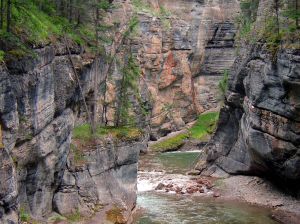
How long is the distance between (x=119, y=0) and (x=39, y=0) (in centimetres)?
4431

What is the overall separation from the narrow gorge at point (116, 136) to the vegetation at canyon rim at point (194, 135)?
1146 millimetres

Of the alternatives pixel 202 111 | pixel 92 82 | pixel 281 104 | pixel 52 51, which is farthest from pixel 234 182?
pixel 202 111

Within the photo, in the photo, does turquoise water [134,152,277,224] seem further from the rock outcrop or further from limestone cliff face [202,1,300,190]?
limestone cliff face [202,1,300,190]

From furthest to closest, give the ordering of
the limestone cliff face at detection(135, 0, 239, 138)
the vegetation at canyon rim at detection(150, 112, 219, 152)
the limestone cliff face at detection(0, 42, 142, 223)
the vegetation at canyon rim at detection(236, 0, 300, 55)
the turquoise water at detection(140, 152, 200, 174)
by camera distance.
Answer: the limestone cliff face at detection(135, 0, 239, 138) < the vegetation at canyon rim at detection(150, 112, 219, 152) < the turquoise water at detection(140, 152, 200, 174) < the vegetation at canyon rim at detection(236, 0, 300, 55) < the limestone cliff face at detection(0, 42, 142, 223)

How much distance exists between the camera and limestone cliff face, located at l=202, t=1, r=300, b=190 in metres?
41.4

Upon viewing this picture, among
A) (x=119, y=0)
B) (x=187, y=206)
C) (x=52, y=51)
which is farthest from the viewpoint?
(x=119, y=0)

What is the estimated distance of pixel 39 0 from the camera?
3638 centimetres

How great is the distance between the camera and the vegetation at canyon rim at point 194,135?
74.2 meters

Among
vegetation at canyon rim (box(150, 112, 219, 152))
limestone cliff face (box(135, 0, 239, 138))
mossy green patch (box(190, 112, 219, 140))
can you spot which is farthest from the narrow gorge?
limestone cliff face (box(135, 0, 239, 138))

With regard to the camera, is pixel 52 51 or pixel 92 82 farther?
pixel 92 82

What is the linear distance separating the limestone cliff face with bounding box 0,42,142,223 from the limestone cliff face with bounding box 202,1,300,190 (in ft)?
42.3

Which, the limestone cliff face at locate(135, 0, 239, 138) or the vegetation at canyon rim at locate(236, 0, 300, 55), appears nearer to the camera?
the vegetation at canyon rim at locate(236, 0, 300, 55)

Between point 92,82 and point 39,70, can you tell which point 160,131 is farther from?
point 39,70

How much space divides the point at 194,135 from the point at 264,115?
113 ft
